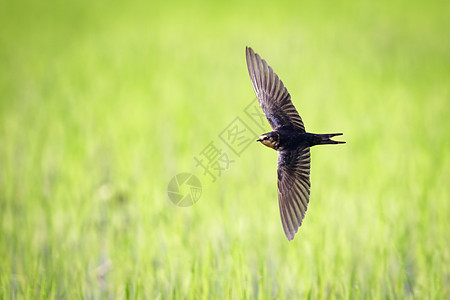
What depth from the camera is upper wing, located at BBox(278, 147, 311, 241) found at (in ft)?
2.53

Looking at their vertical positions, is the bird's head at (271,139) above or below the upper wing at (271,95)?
below

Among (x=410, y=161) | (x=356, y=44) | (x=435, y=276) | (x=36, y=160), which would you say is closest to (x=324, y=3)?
(x=356, y=44)

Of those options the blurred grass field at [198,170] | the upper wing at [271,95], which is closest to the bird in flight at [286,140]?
the upper wing at [271,95]

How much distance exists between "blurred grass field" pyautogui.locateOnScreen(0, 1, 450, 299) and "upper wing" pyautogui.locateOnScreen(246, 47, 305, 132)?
3.42 feet

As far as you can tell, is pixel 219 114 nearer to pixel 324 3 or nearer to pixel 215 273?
pixel 215 273

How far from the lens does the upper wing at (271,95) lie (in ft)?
2.71

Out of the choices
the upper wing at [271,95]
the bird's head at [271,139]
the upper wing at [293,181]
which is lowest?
the upper wing at [293,181]

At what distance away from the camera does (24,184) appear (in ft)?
9.20

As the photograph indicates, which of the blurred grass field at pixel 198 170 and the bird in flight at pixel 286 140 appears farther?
the blurred grass field at pixel 198 170

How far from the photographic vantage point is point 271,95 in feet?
2.78

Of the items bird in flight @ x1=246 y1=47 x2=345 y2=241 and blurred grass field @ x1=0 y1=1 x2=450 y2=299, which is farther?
blurred grass field @ x1=0 y1=1 x2=450 y2=299

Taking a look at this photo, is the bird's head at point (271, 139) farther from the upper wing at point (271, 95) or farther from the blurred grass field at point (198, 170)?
the blurred grass field at point (198, 170)

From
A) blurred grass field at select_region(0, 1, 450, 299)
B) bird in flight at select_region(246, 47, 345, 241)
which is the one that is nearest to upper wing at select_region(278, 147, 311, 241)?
bird in flight at select_region(246, 47, 345, 241)

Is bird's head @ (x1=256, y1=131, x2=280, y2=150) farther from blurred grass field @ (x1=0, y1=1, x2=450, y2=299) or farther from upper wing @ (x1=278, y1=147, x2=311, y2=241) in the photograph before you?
blurred grass field @ (x1=0, y1=1, x2=450, y2=299)
